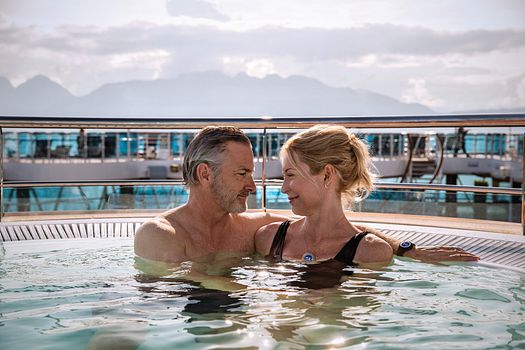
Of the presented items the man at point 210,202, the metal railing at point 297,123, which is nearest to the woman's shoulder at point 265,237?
the man at point 210,202

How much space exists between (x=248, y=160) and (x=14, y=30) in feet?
428

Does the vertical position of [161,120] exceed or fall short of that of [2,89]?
it falls short

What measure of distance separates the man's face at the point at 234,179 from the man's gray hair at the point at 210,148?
0.02m

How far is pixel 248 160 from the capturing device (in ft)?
8.90

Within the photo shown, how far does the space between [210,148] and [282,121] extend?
4.36ft

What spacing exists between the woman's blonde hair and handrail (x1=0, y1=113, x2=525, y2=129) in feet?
3.88

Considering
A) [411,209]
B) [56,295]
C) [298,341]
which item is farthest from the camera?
[411,209]

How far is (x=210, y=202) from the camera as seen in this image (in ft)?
9.04

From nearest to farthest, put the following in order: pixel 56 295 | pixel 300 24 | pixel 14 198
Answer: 1. pixel 56 295
2. pixel 14 198
3. pixel 300 24

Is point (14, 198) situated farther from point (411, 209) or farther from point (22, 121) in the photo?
point (411, 209)

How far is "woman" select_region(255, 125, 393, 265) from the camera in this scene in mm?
2484

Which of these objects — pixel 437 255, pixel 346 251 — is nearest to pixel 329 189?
pixel 346 251

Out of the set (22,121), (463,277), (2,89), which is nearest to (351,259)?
(463,277)

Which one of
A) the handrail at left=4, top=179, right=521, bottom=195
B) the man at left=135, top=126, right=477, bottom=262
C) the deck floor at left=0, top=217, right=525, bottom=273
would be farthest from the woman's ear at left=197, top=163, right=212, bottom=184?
the deck floor at left=0, top=217, right=525, bottom=273
